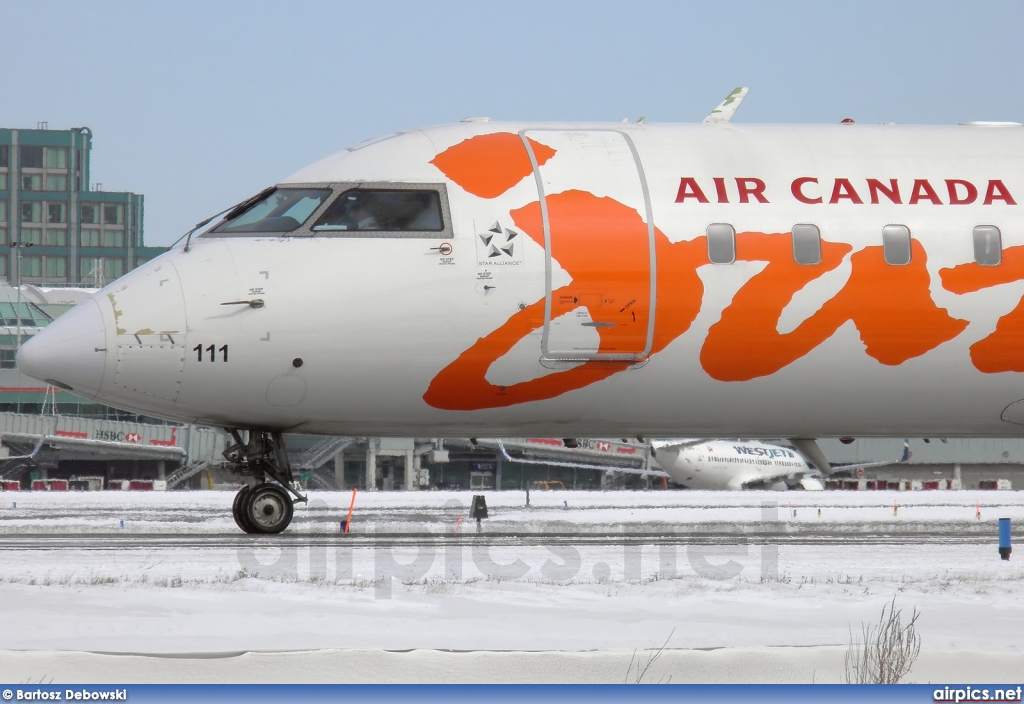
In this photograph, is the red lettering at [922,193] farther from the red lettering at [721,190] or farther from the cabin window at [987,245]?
the red lettering at [721,190]

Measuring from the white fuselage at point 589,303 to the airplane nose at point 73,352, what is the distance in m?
0.03

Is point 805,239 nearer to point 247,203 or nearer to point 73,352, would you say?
point 247,203

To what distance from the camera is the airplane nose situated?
14484 mm

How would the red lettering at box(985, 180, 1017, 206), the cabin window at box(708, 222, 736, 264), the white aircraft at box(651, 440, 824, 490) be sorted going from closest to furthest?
1. the cabin window at box(708, 222, 736, 264)
2. the red lettering at box(985, 180, 1017, 206)
3. the white aircraft at box(651, 440, 824, 490)

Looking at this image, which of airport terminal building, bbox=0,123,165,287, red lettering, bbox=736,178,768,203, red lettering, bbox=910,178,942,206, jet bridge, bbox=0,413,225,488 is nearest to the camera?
red lettering, bbox=736,178,768,203

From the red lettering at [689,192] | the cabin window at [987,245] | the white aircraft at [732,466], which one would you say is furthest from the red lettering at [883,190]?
the white aircraft at [732,466]

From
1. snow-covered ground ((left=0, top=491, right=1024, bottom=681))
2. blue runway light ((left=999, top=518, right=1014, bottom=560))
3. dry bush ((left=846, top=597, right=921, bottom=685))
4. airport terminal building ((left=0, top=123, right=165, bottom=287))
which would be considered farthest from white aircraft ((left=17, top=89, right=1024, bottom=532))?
airport terminal building ((left=0, top=123, right=165, bottom=287))

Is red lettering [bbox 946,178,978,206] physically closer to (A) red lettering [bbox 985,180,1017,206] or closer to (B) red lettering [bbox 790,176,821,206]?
(A) red lettering [bbox 985,180,1017,206]

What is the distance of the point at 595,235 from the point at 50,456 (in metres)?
86.6

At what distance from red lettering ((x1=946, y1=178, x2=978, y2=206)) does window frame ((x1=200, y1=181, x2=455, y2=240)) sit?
6108mm

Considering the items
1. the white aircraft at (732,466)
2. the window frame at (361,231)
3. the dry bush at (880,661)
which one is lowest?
the dry bush at (880,661)

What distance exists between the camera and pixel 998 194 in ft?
51.4

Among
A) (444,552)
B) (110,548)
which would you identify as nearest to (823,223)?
(444,552)

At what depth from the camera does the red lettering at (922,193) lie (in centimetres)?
1546
